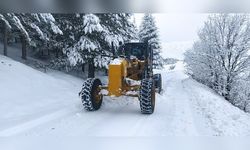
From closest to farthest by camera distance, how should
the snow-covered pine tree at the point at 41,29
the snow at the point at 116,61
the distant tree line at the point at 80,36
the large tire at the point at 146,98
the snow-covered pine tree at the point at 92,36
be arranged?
the large tire at the point at 146,98
the snow at the point at 116,61
the snow-covered pine tree at the point at 41,29
the distant tree line at the point at 80,36
the snow-covered pine tree at the point at 92,36

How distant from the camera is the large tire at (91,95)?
23.2 feet

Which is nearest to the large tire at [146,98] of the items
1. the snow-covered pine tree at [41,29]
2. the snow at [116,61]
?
the snow at [116,61]

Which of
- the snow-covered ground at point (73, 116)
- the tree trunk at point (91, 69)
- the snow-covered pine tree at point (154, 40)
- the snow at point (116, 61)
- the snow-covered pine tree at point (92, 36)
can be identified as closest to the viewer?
the snow-covered ground at point (73, 116)

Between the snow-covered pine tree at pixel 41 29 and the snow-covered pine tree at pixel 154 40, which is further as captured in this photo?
the snow-covered pine tree at pixel 41 29

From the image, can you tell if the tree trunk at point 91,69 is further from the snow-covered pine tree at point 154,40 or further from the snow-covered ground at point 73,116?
the snow-covered pine tree at point 154,40

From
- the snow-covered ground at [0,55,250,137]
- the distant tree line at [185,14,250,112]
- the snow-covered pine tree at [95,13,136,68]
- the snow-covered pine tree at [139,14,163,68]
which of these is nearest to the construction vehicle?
the snow-covered ground at [0,55,250,137]

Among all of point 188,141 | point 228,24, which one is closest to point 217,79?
point 228,24

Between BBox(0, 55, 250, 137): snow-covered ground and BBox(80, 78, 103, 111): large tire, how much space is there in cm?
15

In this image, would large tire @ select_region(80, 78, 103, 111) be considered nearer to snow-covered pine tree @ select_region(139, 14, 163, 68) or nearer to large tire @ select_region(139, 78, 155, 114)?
large tire @ select_region(139, 78, 155, 114)

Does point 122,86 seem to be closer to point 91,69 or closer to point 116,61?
point 116,61

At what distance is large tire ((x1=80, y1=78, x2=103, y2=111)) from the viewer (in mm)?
7062

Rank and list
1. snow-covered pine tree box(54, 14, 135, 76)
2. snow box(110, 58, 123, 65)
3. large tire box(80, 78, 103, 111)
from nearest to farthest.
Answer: large tire box(80, 78, 103, 111) < snow box(110, 58, 123, 65) < snow-covered pine tree box(54, 14, 135, 76)

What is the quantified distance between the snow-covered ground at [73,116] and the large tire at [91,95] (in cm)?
15

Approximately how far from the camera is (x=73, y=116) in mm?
6492
